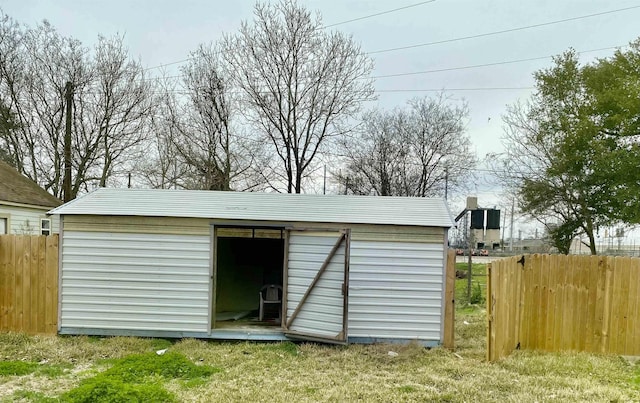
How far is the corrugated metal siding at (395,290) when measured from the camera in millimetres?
6023

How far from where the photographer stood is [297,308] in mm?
6062

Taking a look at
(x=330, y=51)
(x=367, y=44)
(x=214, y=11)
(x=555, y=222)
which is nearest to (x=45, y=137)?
(x=214, y=11)

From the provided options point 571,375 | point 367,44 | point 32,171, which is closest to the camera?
point 571,375

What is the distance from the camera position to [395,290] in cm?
607

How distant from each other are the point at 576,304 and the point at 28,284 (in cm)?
770

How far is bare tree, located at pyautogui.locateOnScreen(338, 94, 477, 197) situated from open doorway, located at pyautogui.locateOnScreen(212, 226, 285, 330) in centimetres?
888

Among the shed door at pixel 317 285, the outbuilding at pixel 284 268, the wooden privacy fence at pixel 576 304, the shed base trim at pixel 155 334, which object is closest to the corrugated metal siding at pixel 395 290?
the outbuilding at pixel 284 268

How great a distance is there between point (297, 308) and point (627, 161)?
11.9 metres

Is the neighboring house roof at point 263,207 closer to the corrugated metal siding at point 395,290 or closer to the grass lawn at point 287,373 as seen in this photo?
the corrugated metal siding at point 395,290

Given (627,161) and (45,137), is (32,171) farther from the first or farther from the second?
(627,161)

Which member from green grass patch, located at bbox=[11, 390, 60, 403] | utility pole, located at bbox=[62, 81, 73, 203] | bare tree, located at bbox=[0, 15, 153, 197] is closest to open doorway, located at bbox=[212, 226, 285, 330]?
green grass patch, located at bbox=[11, 390, 60, 403]

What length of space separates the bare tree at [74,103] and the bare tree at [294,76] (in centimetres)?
394

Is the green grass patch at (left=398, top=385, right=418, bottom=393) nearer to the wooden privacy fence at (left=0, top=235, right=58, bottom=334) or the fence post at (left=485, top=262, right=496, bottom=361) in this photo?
the fence post at (left=485, top=262, right=496, bottom=361)

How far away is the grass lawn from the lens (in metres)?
4.04
